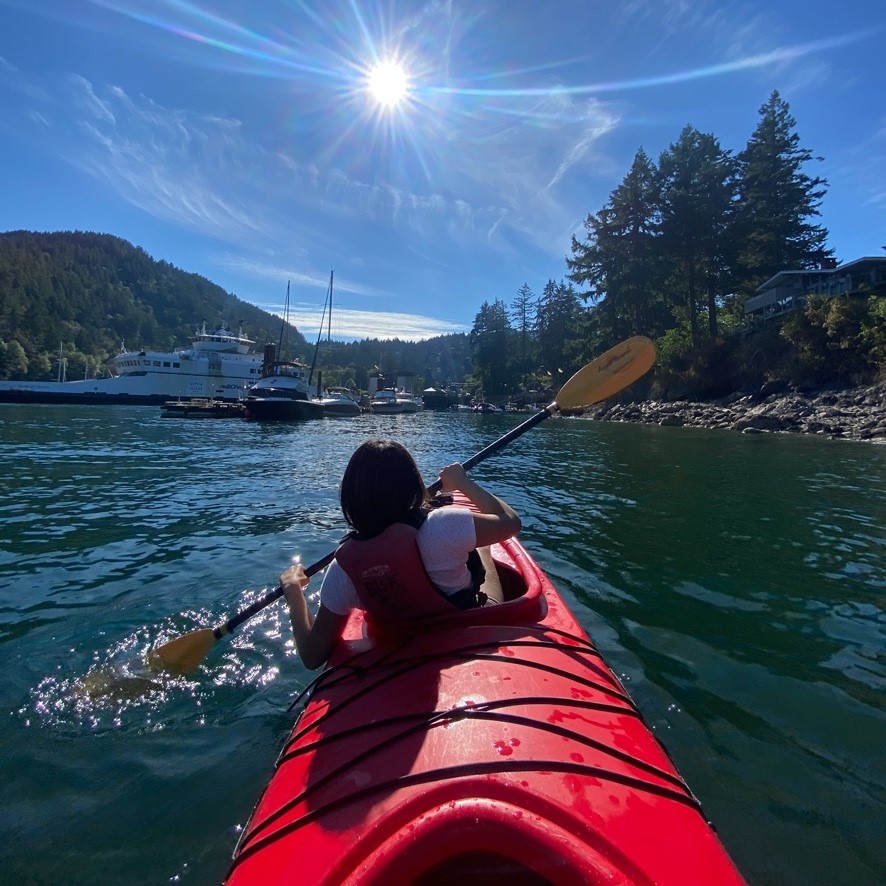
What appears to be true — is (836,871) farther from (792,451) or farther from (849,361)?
(849,361)

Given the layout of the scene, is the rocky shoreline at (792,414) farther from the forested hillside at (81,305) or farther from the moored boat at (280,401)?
the forested hillside at (81,305)

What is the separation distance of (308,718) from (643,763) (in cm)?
144

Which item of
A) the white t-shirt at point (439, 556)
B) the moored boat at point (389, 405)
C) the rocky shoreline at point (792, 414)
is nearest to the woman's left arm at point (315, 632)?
the white t-shirt at point (439, 556)

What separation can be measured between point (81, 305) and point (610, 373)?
539 ft

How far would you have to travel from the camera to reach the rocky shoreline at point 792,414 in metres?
22.9

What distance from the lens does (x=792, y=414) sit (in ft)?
86.6

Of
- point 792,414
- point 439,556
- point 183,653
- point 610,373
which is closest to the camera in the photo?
point 439,556

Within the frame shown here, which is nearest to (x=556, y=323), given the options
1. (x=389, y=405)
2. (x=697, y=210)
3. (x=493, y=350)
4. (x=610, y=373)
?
(x=493, y=350)

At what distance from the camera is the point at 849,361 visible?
28.9 m

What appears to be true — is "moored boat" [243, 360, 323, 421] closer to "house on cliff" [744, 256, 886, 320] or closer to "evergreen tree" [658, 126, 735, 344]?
"evergreen tree" [658, 126, 735, 344]

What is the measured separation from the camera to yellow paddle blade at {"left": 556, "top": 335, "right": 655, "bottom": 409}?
6.09 meters

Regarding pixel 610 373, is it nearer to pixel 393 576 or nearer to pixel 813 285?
pixel 393 576

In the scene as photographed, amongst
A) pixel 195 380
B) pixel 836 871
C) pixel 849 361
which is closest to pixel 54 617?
pixel 836 871

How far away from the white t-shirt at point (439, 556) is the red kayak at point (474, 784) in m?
0.30
